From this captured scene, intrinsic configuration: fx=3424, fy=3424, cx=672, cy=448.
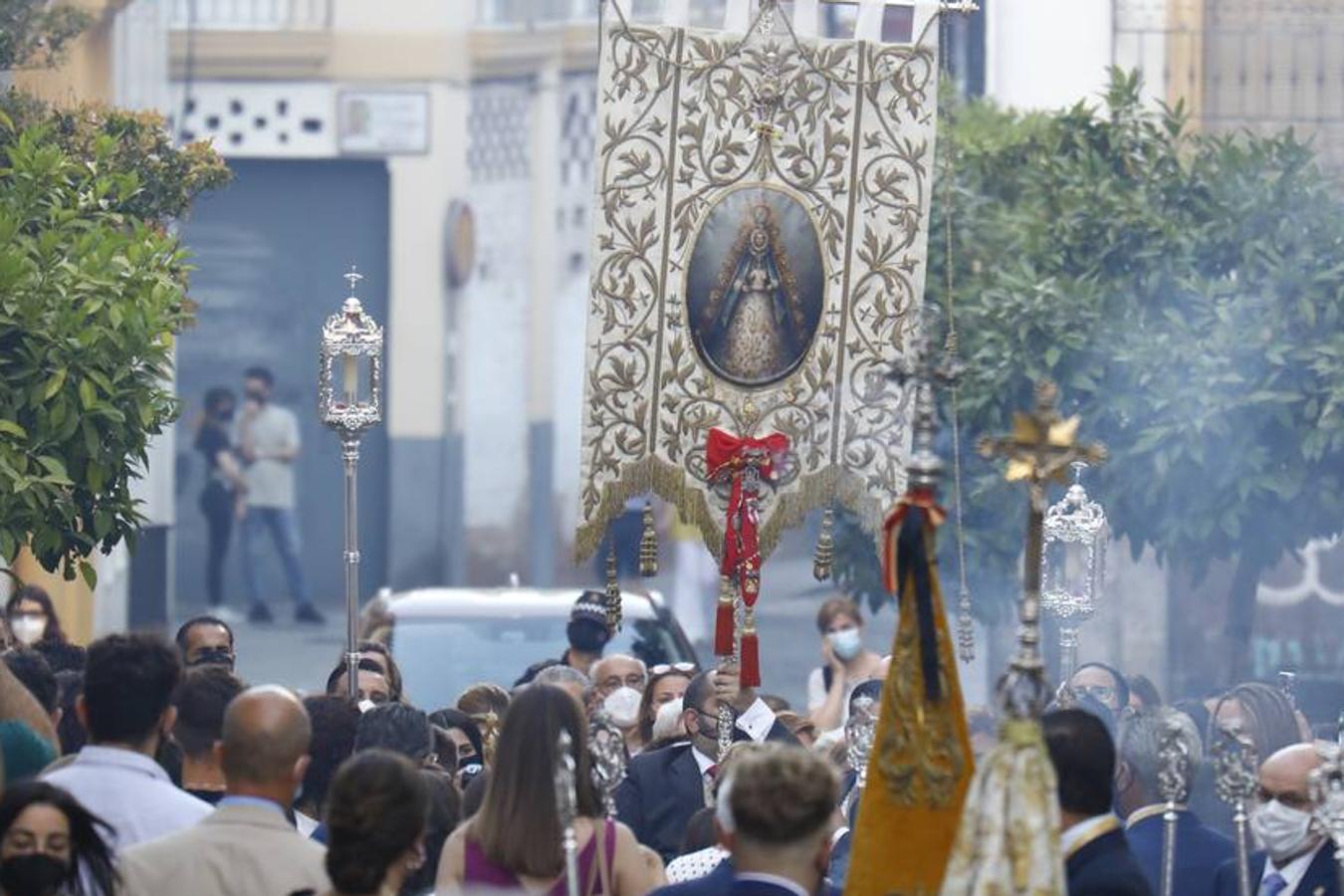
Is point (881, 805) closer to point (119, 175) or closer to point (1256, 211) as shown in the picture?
point (119, 175)

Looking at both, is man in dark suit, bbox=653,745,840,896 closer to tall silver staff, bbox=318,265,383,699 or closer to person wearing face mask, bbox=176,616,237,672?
person wearing face mask, bbox=176,616,237,672

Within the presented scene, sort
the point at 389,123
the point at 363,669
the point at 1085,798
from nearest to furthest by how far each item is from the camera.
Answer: the point at 1085,798, the point at 363,669, the point at 389,123

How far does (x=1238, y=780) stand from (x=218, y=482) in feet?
59.7

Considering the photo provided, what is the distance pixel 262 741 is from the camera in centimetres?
768

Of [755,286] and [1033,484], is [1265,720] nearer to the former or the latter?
[755,286]

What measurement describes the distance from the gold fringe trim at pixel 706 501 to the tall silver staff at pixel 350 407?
87 centimetres

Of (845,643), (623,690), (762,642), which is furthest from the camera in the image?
(762,642)

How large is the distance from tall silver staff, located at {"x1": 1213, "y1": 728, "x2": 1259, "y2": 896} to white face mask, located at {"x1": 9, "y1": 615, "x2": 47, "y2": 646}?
5.96m

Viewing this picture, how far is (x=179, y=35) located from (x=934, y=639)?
2013cm

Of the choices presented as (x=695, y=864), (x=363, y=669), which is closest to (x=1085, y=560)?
(x=363, y=669)

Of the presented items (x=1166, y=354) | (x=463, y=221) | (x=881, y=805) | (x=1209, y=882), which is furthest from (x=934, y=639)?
(x=463, y=221)

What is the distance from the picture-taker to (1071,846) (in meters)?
7.71

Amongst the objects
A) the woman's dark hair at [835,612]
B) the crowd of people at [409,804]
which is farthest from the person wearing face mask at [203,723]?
the woman's dark hair at [835,612]

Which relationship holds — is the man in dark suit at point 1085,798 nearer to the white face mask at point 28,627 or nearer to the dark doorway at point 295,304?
the white face mask at point 28,627
